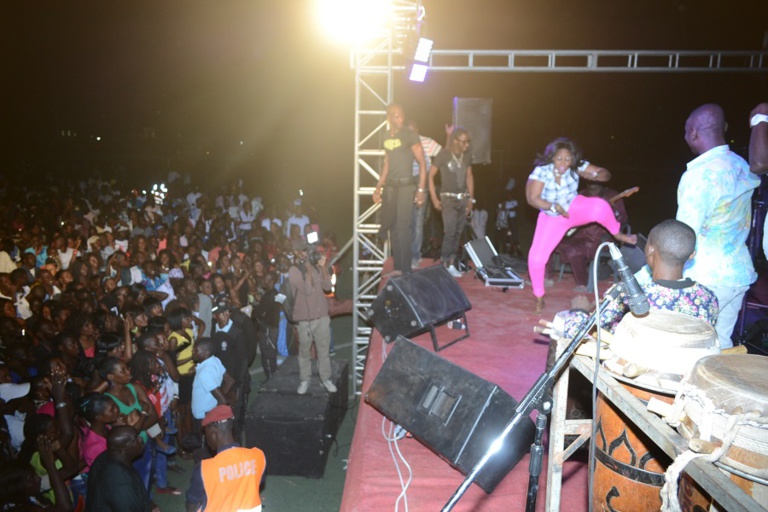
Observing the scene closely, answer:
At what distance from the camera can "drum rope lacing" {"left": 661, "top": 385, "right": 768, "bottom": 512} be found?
1.32 m

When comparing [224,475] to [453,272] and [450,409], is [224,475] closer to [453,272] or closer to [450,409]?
[450,409]

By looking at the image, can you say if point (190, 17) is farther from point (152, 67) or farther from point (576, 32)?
point (576, 32)

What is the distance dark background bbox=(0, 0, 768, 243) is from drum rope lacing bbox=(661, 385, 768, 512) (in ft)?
45.2

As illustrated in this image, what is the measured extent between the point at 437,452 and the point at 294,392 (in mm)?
2964

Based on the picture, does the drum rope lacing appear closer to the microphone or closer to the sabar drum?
the sabar drum

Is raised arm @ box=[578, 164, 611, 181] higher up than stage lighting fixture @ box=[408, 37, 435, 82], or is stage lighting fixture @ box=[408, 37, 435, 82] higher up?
stage lighting fixture @ box=[408, 37, 435, 82]

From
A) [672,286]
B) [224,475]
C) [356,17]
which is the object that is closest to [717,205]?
[672,286]

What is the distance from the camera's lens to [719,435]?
4.51 feet

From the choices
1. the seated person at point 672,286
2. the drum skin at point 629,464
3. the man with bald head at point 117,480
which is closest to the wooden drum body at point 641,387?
the drum skin at point 629,464

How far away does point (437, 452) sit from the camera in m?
3.09

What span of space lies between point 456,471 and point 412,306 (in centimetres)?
178

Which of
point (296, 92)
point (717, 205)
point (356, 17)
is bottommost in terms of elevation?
point (717, 205)

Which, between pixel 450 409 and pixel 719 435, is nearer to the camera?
pixel 719 435

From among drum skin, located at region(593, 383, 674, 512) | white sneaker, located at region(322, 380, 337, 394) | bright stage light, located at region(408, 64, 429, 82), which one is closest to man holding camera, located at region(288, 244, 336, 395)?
white sneaker, located at region(322, 380, 337, 394)
